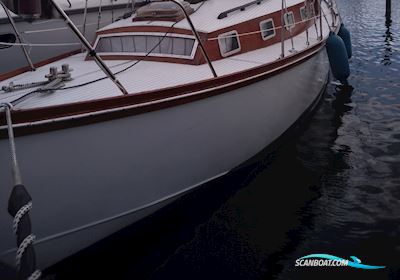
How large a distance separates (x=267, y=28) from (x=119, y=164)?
466 centimetres

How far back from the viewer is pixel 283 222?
6.30 meters

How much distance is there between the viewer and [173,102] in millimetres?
5195

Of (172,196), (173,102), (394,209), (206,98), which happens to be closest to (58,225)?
(172,196)

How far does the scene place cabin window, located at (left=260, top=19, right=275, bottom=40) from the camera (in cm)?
780

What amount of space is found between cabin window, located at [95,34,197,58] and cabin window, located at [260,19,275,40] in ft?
5.93

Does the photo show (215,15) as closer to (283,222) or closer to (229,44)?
(229,44)

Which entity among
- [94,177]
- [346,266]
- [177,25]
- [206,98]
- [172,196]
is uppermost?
[177,25]

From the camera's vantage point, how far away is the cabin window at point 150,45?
6844 mm

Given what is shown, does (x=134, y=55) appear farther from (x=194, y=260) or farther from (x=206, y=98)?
(x=194, y=260)

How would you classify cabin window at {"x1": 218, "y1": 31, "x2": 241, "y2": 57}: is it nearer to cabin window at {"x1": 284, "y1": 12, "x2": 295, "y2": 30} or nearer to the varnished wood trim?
the varnished wood trim

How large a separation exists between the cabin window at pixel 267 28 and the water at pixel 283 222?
242 cm

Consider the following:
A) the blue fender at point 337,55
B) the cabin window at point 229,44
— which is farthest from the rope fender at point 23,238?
the blue fender at point 337,55

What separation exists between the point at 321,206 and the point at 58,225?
4.27 meters

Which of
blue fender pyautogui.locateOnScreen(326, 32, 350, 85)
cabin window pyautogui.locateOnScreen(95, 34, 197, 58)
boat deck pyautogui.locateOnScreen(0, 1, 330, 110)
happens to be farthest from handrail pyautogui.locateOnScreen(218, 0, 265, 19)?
blue fender pyautogui.locateOnScreen(326, 32, 350, 85)
